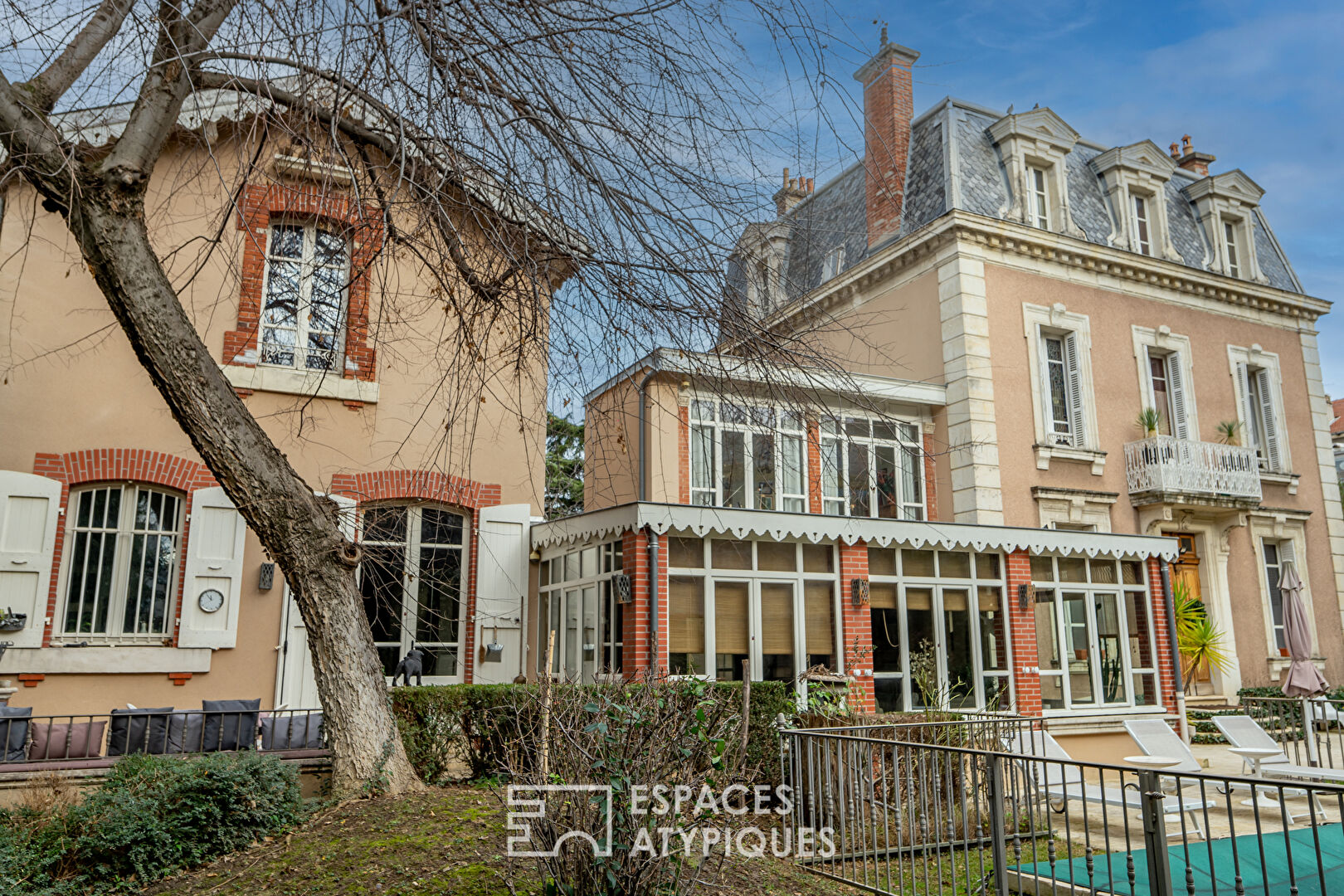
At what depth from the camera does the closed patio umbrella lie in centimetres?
1412

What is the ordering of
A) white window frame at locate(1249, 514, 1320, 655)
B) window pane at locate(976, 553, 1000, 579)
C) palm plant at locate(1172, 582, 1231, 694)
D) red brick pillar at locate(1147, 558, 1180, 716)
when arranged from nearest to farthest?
1. window pane at locate(976, 553, 1000, 579)
2. red brick pillar at locate(1147, 558, 1180, 716)
3. palm plant at locate(1172, 582, 1231, 694)
4. white window frame at locate(1249, 514, 1320, 655)

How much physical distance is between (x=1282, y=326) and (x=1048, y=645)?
11650 millimetres

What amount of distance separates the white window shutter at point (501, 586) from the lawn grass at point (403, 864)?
444cm

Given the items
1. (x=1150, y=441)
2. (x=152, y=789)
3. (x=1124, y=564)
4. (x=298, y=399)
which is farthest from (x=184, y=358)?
(x=1150, y=441)

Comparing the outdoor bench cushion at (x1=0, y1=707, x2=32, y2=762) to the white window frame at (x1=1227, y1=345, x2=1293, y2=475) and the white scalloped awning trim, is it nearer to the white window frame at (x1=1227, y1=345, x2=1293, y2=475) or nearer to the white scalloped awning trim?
the white scalloped awning trim

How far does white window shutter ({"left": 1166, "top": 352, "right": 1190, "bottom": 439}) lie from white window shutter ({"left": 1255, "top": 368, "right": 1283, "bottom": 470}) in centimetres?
266

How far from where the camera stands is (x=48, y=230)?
386 inches

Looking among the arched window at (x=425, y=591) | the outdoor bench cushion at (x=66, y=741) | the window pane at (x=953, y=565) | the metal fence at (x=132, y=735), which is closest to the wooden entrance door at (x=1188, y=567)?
the window pane at (x=953, y=565)

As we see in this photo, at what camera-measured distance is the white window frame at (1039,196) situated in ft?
57.8

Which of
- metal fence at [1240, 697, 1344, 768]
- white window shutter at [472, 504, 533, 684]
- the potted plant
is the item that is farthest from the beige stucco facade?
the potted plant

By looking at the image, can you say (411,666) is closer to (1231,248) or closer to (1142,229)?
(1142,229)

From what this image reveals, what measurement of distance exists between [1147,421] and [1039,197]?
4.67m

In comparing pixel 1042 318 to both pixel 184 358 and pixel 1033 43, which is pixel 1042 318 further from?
pixel 184 358

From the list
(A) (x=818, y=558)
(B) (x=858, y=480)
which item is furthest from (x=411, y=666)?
(B) (x=858, y=480)
